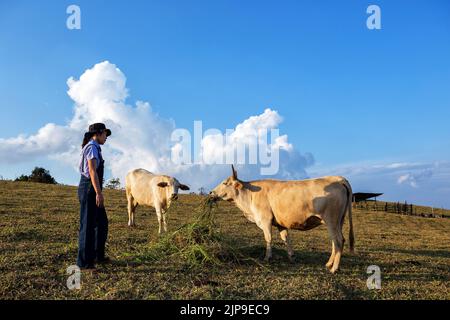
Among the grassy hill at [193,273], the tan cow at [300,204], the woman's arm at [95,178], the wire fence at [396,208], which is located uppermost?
the woman's arm at [95,178]

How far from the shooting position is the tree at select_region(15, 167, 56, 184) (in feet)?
132

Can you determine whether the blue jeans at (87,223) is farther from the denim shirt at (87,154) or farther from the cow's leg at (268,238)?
the cow's leg at (268,238)

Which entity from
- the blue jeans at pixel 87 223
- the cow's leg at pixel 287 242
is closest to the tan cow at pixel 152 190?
the cow's leg at pixel 287 242

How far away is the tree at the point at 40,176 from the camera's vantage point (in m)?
40.4

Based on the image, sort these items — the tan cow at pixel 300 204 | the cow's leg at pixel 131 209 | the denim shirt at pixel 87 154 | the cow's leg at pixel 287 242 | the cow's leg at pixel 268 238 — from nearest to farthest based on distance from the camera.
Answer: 1. the denim shirt at pixel 87 154
2. the tan cow at pixel 300 204
3. the cow's leg at pixel 268 238
4. the cow's leg at pixel 287 242
5. the cow's leg at pixel 131 209

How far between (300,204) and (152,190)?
6969mm

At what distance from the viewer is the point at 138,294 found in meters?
6.24

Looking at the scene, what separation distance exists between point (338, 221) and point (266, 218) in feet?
5.54

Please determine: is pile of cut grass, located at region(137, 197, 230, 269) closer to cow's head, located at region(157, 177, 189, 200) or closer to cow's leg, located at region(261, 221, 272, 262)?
cow's leg, located at region(261, 221, 272, 262)

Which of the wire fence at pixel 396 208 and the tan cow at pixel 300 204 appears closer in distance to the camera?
the tan cow at pixel 300 204

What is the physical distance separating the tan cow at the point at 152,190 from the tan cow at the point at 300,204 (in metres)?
3.89

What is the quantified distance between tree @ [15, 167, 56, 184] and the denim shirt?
36286 millimetres

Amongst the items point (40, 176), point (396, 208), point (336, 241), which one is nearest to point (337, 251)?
point (336, 241)

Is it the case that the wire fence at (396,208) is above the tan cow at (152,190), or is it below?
below
